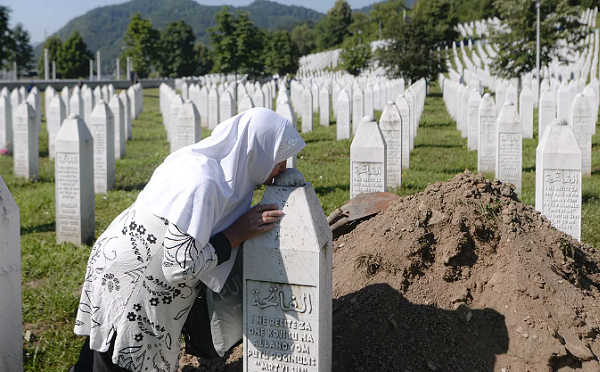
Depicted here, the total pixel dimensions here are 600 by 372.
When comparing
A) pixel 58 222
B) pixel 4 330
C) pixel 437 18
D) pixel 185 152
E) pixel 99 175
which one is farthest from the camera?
pixel 437 18

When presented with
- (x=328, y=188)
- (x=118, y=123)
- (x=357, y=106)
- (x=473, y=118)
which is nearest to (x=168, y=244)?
(x=328, y=188)

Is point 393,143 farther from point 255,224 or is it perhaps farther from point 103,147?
point 255,224

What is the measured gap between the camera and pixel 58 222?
771cm

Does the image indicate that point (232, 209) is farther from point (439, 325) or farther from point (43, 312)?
point (43, 312)

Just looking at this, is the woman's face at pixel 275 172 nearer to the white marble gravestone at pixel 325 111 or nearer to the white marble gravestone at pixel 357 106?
the white marble gravestone at pixel 357 106

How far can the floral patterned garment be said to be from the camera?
3.07 m

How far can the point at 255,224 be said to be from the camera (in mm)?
3121

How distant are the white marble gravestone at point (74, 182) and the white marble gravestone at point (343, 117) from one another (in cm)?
957

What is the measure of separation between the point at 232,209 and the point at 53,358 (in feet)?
6.93

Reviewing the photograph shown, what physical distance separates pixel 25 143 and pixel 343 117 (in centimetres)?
774

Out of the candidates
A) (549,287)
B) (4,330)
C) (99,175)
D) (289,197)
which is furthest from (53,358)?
(99,175)

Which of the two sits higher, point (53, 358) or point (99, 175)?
point (99, 175)

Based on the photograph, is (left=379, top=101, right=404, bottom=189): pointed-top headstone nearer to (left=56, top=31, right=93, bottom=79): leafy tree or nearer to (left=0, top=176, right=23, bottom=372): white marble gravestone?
(left=0, top=176, right=23, bottom=372): white marble gravestone

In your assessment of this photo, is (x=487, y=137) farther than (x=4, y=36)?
No
